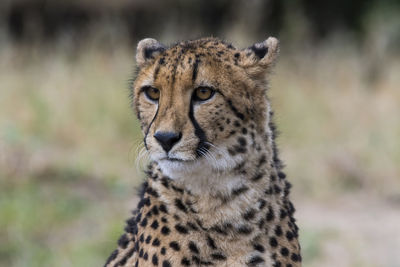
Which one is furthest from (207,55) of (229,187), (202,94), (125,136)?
(125,136)

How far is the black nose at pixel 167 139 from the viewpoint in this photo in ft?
8.56

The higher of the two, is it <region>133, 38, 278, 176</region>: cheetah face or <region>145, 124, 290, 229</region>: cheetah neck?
<region>133, 38, 278, 176</region>: cheetah face

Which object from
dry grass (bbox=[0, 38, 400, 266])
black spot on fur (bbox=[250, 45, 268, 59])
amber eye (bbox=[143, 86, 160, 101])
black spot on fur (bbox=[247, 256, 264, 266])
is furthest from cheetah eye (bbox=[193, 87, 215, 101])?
dry grass (bbox=[0, 38, 400, 266])

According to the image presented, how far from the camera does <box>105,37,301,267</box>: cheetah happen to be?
2711mm

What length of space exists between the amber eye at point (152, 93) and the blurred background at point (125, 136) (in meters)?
0.47

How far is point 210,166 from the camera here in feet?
9.01

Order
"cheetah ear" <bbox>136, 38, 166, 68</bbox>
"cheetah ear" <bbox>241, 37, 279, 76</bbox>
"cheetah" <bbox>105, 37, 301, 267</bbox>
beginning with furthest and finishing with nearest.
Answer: "cheetah ear" <bbox>136, 38, 166, 68</bbox>
"cheetah ear" <bbox>241, 37, 279, 76</bbox>
"cheetah" <bbox>105, 37, 301, 267</bbox>

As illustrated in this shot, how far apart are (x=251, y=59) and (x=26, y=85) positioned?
5289 mm

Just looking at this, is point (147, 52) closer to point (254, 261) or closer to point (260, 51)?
point (260, 51)

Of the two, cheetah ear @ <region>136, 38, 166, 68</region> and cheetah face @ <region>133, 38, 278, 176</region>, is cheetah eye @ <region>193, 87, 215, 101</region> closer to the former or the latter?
cheetah face @ <region>133, 38, 278, 176</region>

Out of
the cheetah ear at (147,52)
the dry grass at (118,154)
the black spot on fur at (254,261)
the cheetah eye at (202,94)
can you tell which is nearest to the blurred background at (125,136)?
the dry grass at (118,154)

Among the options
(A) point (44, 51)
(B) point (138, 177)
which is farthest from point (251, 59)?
(A) point (44, 51)

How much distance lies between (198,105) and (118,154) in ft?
14.2

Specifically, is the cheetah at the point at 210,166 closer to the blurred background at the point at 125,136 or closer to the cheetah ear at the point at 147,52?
the cheetah ear at the point at 147,52
